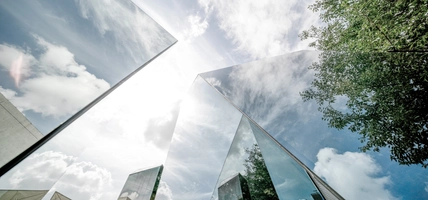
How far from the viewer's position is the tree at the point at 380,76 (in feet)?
10.8

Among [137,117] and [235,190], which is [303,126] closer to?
[235,190]

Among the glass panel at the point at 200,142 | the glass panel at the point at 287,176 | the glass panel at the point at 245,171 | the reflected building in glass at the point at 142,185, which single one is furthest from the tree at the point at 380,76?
the reflected building in glass at the point at 142,185

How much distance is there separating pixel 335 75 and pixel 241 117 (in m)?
5.43

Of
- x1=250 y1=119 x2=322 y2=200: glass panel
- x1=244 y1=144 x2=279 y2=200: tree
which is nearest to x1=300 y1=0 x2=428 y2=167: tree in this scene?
x1=250 y1=119 x2=322 y2=200: glass panel

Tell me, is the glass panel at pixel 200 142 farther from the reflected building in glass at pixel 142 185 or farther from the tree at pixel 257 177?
the tree at pixel 257 177

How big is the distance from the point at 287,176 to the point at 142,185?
40.8 feet

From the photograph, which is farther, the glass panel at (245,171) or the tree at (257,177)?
the tree at (257,177)

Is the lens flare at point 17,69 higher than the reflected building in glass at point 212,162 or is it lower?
lower

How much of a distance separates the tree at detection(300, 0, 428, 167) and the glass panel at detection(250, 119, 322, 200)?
2.04m

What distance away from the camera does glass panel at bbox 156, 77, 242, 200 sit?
11.4m

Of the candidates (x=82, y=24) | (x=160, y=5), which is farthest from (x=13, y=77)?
(x=160, y=5)

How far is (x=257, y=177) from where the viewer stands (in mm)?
10828

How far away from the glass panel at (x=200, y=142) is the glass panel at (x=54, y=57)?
7.52m

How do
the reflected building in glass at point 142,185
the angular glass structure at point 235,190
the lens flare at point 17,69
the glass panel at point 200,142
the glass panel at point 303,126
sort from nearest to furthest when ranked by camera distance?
the lens flare at point 17,69 < the glass panel at point 303,126 < the angular glass structure at point 235,190 < the glass panel at point 200,142 < the reflected building in glass at point 142,185
